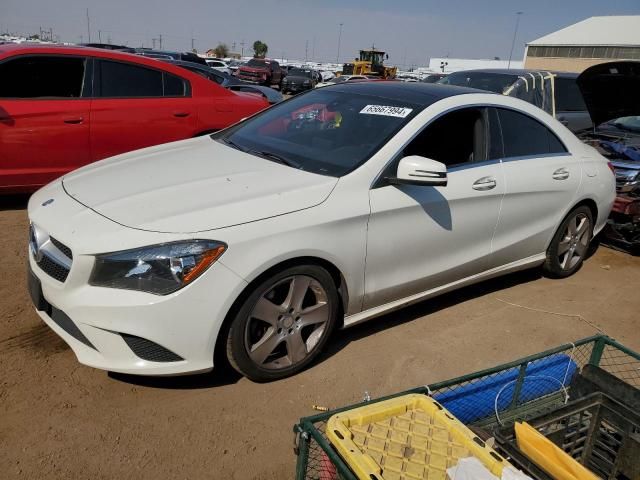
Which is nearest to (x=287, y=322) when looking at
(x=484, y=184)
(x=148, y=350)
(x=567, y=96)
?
(x=148, y=350)

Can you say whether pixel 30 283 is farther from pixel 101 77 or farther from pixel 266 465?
pixel 101 77

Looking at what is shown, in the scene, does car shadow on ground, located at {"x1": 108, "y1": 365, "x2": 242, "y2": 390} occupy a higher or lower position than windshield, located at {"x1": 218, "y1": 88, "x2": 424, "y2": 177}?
lower

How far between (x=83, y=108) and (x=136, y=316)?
3441mm

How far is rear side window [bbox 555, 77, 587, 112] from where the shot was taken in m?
8.38

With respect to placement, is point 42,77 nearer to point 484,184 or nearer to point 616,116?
point 484,184

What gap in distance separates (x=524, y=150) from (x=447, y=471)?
10.0ft

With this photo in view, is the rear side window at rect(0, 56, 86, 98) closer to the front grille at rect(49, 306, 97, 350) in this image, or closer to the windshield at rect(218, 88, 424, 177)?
the windshield at rect(218, 88, 424, 177)

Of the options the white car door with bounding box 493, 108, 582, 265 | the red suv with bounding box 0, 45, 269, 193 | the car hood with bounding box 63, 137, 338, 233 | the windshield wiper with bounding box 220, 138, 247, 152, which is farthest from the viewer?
the red suv with bounding box 0, 45, 269, 193

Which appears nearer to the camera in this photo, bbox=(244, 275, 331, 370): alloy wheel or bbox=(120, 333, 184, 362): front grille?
bbox=(120, 333, 184, 362): front grille

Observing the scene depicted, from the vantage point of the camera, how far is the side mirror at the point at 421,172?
3037 millimetres

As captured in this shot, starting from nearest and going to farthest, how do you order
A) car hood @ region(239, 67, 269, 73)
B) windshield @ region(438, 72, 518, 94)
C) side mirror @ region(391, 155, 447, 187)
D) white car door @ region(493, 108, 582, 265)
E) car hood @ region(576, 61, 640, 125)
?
side mirror @ region(391, 155, 447, 187), white car door @ region(493, 108, 582, 265), car hood @ region(576, 61, 640, 125), windshield @ region(438, 72, 518, 94), car hood @ region(239, 67, 269, 73)

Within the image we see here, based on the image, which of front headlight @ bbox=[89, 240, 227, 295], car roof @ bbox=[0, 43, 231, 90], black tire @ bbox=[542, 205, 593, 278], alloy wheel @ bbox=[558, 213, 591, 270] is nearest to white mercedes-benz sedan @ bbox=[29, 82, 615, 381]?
front headlight @ bbox=[89, 240, 227, 295]

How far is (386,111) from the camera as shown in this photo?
11.6 feet

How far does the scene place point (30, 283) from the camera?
289cm
